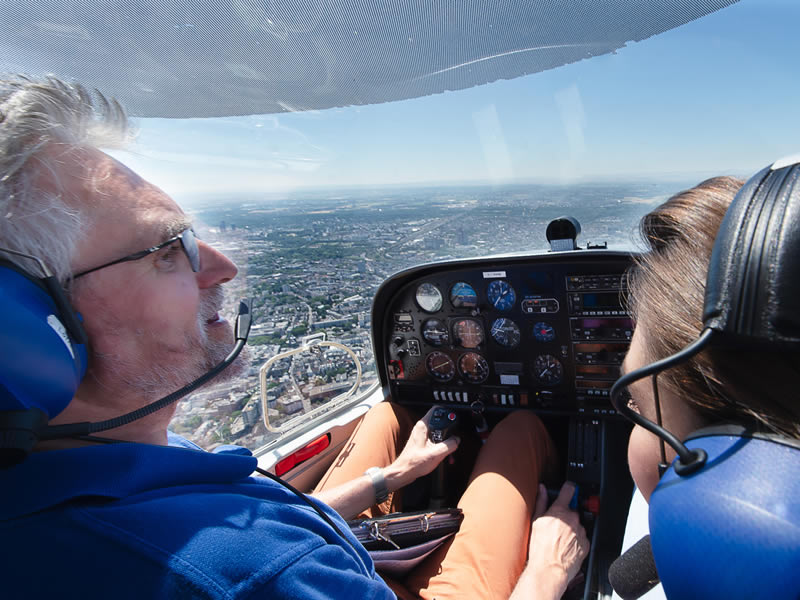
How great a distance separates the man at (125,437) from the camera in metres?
0.67

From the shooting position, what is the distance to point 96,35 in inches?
53.5

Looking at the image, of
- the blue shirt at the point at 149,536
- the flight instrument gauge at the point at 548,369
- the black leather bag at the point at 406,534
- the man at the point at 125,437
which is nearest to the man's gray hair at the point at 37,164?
the man at the point at 125,437

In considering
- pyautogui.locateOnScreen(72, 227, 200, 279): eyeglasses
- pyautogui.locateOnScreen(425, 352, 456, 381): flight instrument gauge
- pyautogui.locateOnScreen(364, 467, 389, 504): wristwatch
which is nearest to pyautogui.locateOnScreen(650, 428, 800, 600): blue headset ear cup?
pyautogui.locateOnScreen(72, 227, 200, 279): eyeglasses

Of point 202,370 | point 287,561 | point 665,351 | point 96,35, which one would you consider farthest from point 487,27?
point 287,561

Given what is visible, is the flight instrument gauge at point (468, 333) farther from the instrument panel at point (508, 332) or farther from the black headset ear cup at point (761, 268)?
the black headset ear cup at point (761, 268)

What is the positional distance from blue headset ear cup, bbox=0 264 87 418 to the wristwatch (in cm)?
155

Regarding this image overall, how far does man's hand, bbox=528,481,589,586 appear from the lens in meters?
1.71

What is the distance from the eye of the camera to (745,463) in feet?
1.73

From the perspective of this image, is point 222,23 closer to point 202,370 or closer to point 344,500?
point 202,370

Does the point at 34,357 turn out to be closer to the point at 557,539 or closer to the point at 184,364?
the point at 184,364

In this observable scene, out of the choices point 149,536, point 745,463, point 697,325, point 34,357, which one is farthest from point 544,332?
point 34,357

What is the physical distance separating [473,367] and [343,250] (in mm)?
1181

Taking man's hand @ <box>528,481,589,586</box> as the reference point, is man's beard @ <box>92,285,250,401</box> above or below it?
above

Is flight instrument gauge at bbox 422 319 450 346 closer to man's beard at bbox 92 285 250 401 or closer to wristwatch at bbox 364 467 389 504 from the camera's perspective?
wristwatch at bbox 364 467 389 504
